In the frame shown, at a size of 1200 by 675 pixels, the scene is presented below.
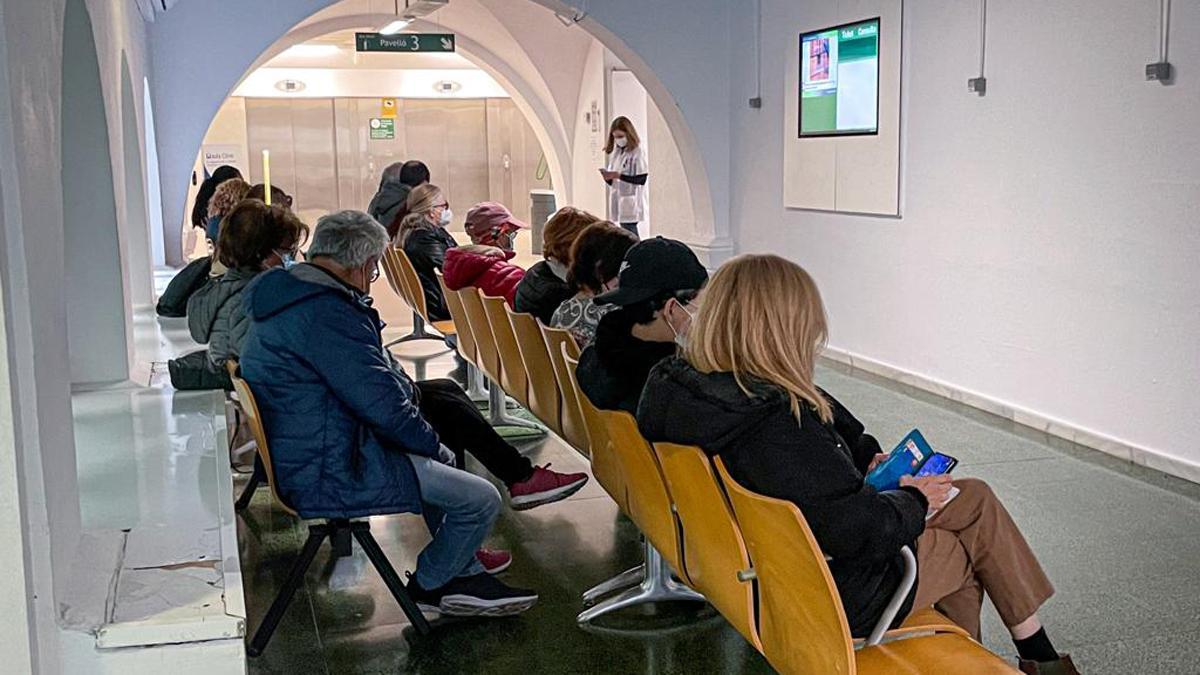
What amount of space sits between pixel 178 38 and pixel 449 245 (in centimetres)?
345

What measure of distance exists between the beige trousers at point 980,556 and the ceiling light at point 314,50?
17.0 m

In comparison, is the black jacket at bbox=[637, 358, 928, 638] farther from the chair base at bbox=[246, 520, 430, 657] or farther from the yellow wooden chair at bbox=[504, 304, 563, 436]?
the yellow wooden chair at bbox=[504, 304, 563, 436]

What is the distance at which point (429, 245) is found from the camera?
Result: 7219 millimetres

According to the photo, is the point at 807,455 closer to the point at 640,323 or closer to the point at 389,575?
the point at 640,323

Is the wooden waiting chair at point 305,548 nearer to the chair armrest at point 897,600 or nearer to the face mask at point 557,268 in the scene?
the chair armrest at point 897,600

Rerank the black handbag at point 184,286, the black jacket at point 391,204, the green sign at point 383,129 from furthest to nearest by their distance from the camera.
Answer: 1. the green sign at point 383,129
2. the black jacket at point 391,204
3. the black handbag at point 184,286

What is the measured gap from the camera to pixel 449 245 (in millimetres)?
7387

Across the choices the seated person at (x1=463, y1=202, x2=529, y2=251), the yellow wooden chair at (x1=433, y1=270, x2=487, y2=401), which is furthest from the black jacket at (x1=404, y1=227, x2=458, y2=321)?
the yellow wooden chair at (x1=433, y1=270, x2=487, y2=401)

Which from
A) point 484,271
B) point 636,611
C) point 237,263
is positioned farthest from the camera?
point 484,271

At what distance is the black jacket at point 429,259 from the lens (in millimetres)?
7215

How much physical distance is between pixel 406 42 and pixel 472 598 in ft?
34.9

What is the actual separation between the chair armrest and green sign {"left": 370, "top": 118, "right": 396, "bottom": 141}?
17544 millimetres

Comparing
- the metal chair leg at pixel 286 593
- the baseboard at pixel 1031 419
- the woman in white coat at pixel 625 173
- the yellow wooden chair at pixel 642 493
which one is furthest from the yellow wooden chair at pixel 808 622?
the woman in white coat at pixel 625 173

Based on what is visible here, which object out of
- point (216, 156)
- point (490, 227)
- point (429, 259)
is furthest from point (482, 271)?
point (216, 156)
